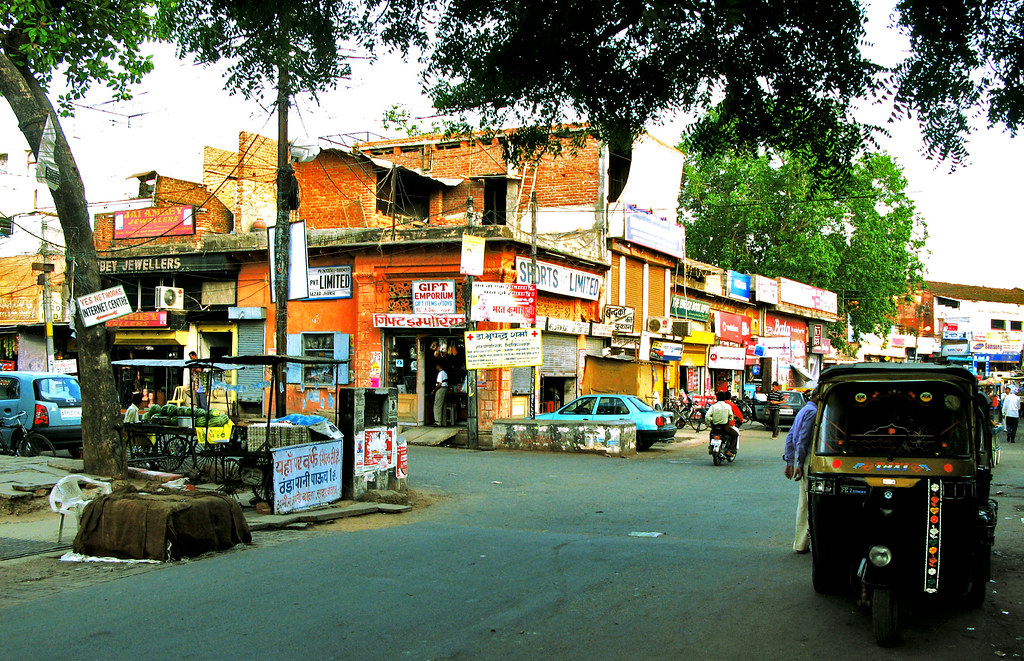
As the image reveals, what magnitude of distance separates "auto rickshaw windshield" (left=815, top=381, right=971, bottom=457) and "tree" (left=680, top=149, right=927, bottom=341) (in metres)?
35.8

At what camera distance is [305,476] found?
11445 mm

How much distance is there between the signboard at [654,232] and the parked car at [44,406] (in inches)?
709

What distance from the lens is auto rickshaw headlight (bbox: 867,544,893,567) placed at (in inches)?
224

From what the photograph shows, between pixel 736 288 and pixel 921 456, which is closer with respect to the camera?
pixel 921 456

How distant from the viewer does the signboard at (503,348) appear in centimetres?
2148

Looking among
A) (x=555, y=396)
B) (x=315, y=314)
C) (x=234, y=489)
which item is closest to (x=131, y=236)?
(x=315, y=314)

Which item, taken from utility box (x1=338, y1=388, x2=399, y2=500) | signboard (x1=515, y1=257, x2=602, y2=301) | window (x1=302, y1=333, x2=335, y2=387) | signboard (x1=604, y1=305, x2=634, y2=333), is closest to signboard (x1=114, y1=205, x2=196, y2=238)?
window (x1=302, y1=333, x2=335, y2=387)

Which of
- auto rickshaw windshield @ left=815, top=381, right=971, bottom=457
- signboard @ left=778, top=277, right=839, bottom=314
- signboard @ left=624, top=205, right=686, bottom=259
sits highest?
signboard @ left=624, top=205, right=686, bottom=259

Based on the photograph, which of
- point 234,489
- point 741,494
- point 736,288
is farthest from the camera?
point 736,288

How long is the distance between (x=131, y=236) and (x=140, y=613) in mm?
28018

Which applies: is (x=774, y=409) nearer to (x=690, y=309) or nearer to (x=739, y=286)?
(x=690, y=309)

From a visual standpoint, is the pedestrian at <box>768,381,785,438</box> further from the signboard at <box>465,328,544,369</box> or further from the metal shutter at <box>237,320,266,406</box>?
the metal shutter at <box>237,320,266,406</box>

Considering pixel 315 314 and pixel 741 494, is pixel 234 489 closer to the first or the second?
pixel 741 494

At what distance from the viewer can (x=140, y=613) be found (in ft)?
21.3
